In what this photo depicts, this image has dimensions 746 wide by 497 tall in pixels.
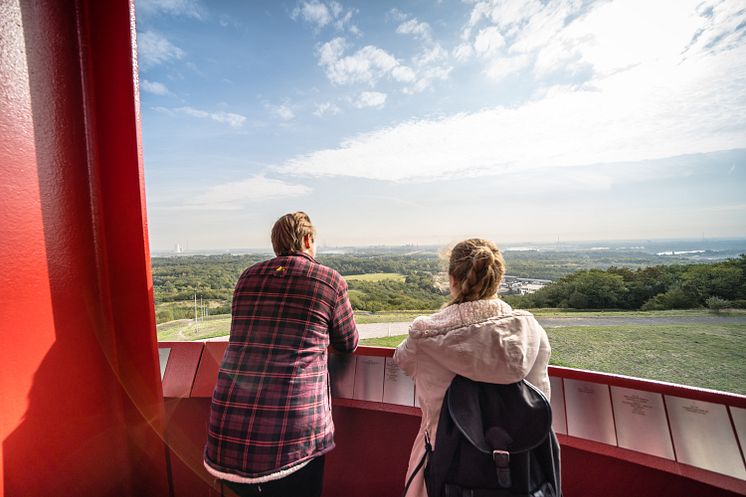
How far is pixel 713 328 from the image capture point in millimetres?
1447

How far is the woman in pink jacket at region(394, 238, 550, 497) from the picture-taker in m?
1.19

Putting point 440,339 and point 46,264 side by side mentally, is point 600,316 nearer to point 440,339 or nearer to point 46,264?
point 440,339

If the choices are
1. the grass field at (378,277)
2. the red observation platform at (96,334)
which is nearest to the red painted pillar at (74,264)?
the red observation platform at (96,334)

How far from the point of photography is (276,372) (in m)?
1.34

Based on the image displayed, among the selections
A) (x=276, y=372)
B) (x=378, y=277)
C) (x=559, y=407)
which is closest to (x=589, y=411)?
(x=559, y=407)

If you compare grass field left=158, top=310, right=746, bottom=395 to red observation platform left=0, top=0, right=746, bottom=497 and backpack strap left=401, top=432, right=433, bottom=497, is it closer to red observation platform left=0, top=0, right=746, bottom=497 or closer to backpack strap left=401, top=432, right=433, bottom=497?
red observation platform left=0, top=0, right=746, bottom=497

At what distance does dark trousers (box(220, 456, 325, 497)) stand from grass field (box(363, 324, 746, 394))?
1.19 m

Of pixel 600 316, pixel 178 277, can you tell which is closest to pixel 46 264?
pixel 178 277

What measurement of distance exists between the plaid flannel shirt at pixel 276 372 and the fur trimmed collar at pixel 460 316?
0.37 m

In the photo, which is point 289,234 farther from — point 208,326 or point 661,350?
point 661,350

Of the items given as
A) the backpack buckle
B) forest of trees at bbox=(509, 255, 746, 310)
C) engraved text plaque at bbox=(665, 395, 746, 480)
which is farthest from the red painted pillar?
engraved text plaque at bbox=(665, 395, 746, 480)

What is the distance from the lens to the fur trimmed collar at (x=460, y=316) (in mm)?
1264

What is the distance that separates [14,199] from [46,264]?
0.24 m

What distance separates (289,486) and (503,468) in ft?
2.56
